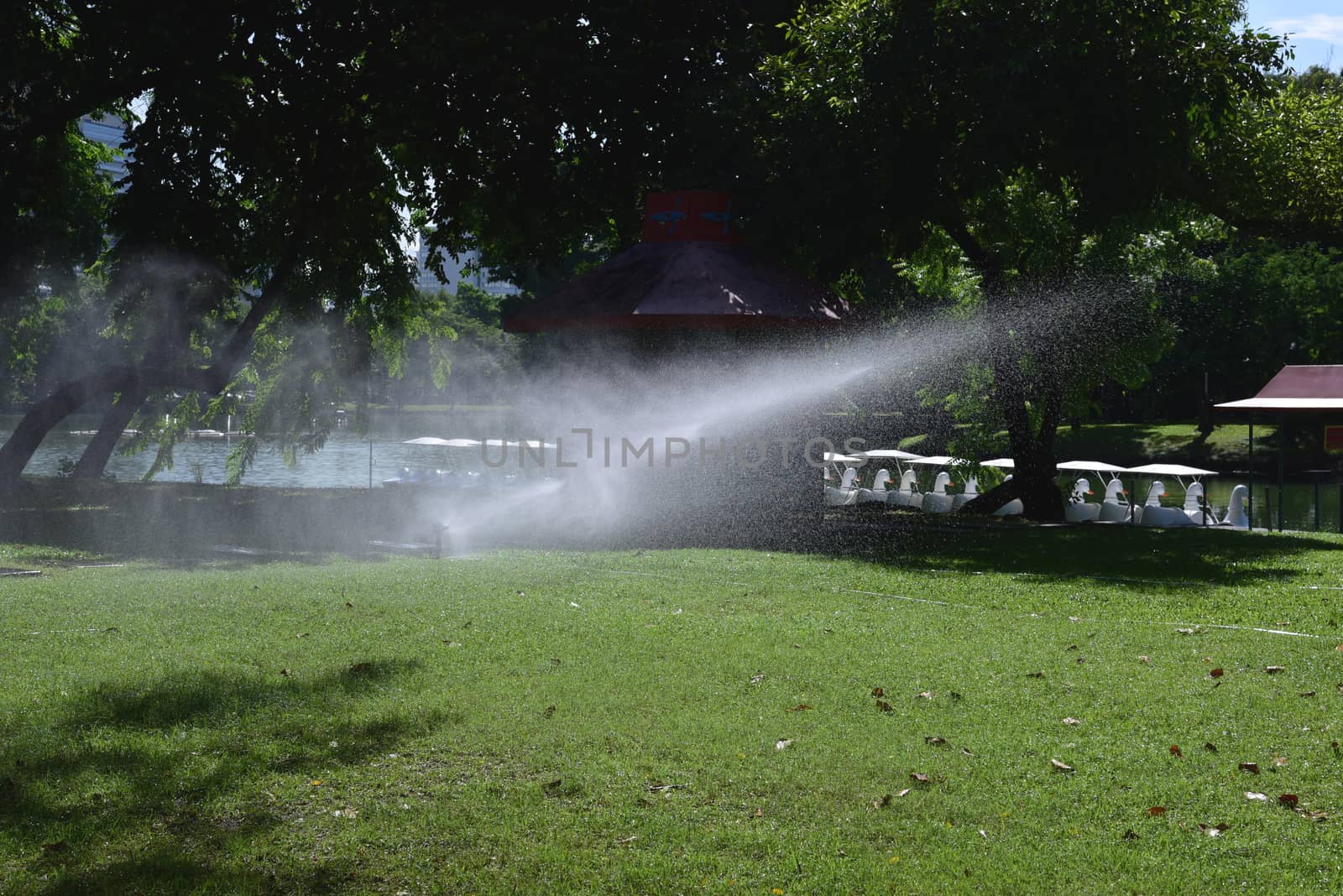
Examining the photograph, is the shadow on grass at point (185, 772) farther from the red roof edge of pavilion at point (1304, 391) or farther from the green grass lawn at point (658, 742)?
the red roof edge of pavilion at point (1304, 391)

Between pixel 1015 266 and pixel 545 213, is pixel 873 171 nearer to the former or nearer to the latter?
pixel 545 213

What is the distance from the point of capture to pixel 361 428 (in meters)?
30.9

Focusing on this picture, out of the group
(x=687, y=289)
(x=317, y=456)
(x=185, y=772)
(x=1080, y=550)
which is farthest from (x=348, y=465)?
(x=185, y=772)

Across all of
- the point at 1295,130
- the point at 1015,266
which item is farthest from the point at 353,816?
the point at 1015,266

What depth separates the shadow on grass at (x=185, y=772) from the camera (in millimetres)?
4926

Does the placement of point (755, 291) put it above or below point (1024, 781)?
above

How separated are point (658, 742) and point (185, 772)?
2.35 m

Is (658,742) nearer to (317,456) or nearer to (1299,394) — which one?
(1299,394)

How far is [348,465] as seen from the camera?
193 feet

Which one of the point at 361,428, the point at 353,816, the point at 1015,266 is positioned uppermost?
the point at 1015,266

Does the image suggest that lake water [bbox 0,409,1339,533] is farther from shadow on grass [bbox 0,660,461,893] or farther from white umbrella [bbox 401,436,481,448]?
shadow on grass [bbox 0,660,461,893]

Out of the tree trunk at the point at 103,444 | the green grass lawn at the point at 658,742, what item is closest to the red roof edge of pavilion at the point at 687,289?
the green grass lawn at the point at 658,742

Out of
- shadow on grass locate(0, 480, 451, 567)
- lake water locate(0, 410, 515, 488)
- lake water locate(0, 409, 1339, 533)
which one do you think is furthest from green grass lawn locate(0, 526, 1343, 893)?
lake water locate(0, 410, 515, 488)

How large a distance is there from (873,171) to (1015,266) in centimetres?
841
